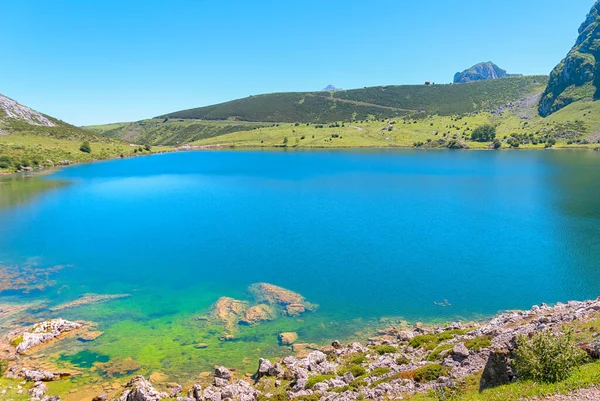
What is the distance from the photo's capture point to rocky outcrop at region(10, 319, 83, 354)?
94.9 feet

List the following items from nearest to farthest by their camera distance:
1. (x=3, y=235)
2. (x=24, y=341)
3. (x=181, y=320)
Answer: (x=24, y=341)
(x=181, y=320)
(x=3, y=235)

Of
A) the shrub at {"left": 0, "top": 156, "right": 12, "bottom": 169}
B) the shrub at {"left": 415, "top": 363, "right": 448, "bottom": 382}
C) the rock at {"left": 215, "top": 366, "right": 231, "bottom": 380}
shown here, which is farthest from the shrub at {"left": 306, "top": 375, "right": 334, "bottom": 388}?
the shrub at {"left": 0, "top": 156, "right": 12, "bottom": 169}

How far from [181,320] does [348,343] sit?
15.1m

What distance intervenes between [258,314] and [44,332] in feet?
55.7

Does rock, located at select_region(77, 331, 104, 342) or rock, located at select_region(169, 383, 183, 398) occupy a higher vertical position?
rock, located at select_region(169, 383, 183, 398)

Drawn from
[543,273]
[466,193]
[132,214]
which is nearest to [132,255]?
[132,214]

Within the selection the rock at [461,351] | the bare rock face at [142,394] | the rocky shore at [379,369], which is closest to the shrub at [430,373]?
the rocky shore at [379,369]

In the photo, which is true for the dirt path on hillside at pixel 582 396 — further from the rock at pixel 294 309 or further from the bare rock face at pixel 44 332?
the bare rock face at pixel 44 332

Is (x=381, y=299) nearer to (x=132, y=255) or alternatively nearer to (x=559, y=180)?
(x=132, y=255)

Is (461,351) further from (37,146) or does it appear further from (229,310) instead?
(37,146)

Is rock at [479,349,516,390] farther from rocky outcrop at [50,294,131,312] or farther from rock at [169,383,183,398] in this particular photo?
rocky outcrop at [50,294,131,312]

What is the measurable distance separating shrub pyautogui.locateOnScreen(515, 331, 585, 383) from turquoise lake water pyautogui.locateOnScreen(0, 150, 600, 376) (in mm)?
17484

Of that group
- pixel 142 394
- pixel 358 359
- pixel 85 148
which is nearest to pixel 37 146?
pixel 85 148

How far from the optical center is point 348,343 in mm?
29578
